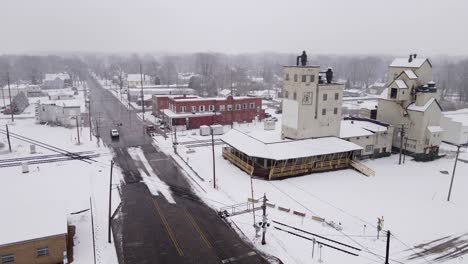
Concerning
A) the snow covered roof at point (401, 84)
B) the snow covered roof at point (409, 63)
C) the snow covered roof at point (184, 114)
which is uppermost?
the snow covered roof at point (409, 63)

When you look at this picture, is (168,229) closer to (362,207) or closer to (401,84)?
(362,207)

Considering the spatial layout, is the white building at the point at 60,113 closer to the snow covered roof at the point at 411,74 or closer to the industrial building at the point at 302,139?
the industrial building at the point at 302,139

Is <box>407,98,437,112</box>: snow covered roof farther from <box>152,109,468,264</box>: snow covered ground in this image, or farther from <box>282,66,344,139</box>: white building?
<box>282,66,344,139</box>: white building

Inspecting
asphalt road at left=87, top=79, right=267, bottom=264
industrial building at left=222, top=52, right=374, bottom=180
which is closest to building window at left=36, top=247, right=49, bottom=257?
asphalt road at left=87, top=79, right=267, bottom=264

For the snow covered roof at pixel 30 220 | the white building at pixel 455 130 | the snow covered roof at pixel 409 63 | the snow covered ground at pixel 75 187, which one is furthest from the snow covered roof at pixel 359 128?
the snow covered roof at pixel 30 220

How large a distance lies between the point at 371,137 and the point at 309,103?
384 inches

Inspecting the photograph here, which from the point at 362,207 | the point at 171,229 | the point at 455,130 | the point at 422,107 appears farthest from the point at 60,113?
the point at 455,130

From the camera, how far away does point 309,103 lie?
40.7 m

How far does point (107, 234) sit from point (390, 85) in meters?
39.3

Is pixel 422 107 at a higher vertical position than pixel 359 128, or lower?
higher

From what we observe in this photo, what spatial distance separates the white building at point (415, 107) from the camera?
1724 inches

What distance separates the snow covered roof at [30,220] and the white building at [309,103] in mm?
26505

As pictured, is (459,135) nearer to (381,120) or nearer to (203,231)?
(381,120)

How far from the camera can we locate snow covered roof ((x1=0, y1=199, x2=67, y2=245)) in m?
20.6
